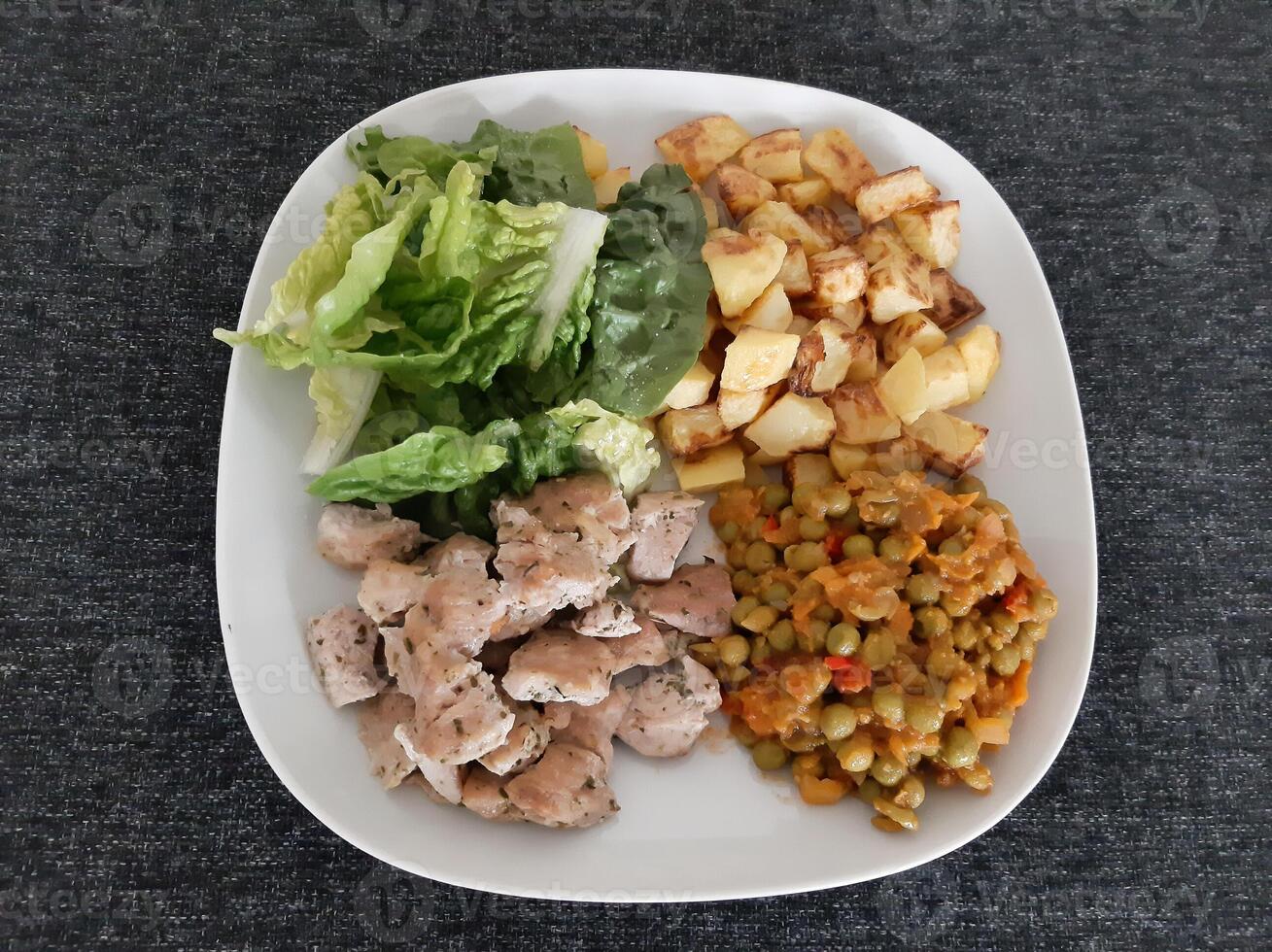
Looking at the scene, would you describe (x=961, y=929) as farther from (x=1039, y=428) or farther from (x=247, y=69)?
(x=247, y=69)

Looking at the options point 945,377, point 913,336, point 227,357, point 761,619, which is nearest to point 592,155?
point 913,336

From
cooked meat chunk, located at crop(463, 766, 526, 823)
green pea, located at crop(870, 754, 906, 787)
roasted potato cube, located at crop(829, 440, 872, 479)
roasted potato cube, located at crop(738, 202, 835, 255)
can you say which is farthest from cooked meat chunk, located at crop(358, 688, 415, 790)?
roasted potato cube, located at crop(738, 202, 835, 255)

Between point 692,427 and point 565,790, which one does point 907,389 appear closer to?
point 692,427

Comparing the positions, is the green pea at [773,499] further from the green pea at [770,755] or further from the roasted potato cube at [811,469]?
the green pea at [770,755]

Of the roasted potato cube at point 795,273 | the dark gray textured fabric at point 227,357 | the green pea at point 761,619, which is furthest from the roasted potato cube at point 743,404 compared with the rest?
the dark gray textured fabric at point 227,357

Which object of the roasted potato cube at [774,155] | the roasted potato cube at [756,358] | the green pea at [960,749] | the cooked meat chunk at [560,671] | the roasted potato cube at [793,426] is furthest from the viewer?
the roasted potato cube at [774,155]

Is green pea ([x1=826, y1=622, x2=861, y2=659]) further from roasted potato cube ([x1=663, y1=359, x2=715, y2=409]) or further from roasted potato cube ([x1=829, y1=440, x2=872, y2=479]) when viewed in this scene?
roasted potato cube ([x1=663, y1=359, x2=715, y2=409])
